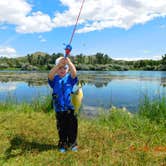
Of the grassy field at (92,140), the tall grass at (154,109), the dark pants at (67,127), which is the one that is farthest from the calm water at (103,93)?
the dark pants at (67,127)

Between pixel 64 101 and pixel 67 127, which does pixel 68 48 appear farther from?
pixel 67 127

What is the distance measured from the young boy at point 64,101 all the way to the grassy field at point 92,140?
25 cm

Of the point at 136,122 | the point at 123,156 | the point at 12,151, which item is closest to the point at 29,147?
the point at 12,151

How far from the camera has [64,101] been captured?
4809 mm

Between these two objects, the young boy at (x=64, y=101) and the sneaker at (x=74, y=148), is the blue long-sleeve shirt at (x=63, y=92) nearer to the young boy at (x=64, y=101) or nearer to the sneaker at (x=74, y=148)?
the young boy at (x=64, y=101)

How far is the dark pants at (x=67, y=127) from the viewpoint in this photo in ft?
15.9

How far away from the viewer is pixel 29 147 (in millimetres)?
5098

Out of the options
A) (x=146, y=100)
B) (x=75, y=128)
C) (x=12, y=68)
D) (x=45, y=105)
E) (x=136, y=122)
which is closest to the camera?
(x=75, y=128)

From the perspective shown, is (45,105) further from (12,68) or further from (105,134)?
(12,68)

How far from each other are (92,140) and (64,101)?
111 cm

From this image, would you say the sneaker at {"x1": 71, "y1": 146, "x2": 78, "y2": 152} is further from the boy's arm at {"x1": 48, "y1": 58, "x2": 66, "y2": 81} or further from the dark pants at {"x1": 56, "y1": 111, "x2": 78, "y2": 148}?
the boy's arm at {"x1": 48, "y1": 58, "x2": 66, "y2": 81}

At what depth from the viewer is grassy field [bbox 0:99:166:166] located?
4461 mm

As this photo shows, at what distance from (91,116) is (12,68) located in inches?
1927

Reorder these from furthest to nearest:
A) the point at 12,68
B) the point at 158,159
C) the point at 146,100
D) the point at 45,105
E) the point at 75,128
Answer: the point at 12,68, the point at 45,105, the point at 146,100, the point at 75,128, the point at 158,159
